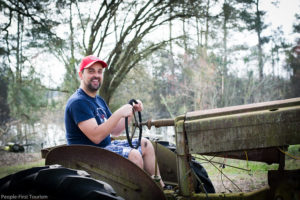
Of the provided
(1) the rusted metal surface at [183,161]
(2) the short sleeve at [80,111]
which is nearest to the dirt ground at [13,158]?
(2) the short sleeve at [80,111]

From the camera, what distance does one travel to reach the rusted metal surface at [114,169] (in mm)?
1893

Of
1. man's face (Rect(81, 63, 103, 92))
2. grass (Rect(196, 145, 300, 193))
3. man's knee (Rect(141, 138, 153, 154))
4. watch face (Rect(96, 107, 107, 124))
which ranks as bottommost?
grass (Rect(196, 145, 300, 193))

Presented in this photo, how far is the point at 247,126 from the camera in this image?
1.89m

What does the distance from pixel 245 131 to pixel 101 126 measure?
3.72 ft

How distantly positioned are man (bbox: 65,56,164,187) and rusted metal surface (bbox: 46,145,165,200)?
0.76 feet

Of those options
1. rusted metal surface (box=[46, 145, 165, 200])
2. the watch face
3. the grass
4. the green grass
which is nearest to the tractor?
rusted metal surface (box=[46, 145, 165, 200])

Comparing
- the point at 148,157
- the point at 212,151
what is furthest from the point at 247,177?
the point at 212,151

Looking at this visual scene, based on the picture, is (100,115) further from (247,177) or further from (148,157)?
(247,177)

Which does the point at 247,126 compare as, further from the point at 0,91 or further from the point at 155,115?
the point at 155,115

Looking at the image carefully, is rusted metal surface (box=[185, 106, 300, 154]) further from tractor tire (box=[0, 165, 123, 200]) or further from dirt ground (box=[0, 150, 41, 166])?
dirt ground (box=[0, 150, 41, 166])

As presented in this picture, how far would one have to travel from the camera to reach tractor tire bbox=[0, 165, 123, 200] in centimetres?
153

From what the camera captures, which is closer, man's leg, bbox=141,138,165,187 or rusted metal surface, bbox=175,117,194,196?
rusted metal surface, bbox=175,117,194,196

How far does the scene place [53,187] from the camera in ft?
5.10

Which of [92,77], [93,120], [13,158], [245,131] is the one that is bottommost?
[13,158]
